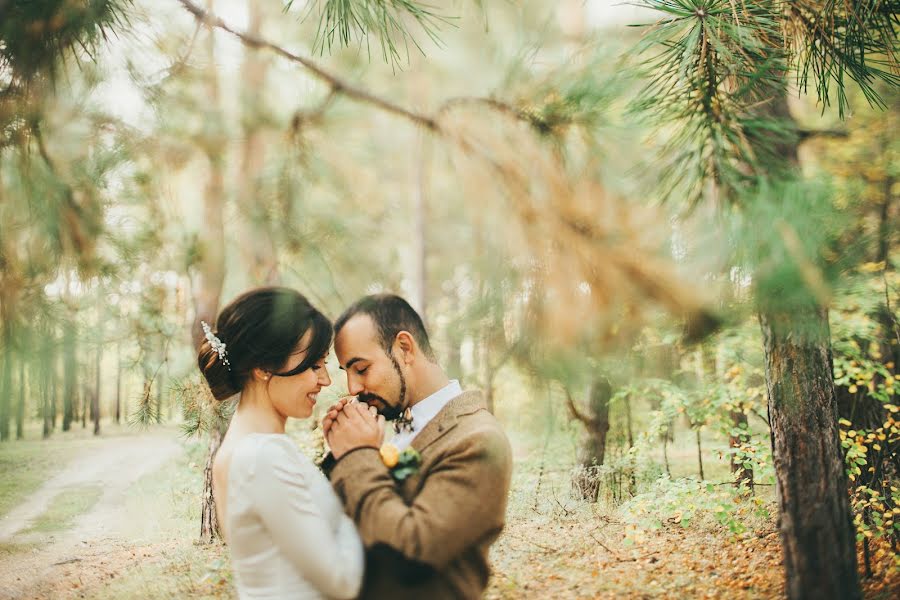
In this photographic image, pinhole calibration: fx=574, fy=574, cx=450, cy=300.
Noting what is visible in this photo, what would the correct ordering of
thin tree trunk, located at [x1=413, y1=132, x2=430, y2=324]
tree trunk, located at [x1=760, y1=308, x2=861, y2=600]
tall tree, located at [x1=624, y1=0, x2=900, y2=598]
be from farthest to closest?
thin tree trunk, located at [x1=413, y1=132, x2=430, y2=324] → tree trunk, located at [x1=760, y1=308, x2=861, y2=600] → tall tree, located at [x1=624, y1=0, x2=900, y2=598]

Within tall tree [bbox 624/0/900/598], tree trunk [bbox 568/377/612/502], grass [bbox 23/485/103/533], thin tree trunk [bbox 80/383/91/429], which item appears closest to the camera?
tall tree [bbox 624/0/900/598]

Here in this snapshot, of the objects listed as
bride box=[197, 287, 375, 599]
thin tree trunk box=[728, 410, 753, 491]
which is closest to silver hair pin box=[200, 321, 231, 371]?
bride box=[197, 287, 375, 599]

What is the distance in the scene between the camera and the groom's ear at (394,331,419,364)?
1.61m

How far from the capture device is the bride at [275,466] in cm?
125

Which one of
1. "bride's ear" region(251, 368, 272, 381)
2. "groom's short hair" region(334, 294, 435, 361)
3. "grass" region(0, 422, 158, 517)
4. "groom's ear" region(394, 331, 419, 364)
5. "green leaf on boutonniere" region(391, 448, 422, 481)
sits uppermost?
"groom's short hair" region(334, 294, 435, 361)

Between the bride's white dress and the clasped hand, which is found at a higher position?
the clasped hand

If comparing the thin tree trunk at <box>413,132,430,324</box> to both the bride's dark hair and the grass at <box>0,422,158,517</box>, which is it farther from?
the grass at <box>0,422,158,517</box>

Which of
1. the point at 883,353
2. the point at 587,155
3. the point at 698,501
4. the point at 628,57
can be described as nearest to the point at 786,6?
the point at 628,57

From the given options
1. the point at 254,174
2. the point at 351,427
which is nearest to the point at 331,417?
the point at 351,427

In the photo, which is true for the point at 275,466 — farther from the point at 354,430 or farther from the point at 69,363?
the point at 69,363

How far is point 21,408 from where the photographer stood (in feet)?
7.23

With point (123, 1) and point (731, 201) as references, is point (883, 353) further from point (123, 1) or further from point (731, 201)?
point (123, 1)

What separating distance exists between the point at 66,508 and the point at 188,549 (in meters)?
0.65

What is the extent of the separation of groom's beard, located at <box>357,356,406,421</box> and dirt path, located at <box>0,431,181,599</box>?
176 cm
